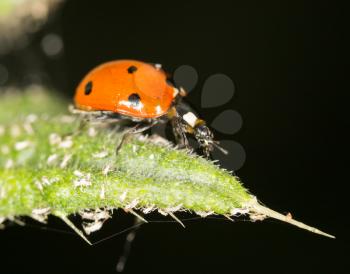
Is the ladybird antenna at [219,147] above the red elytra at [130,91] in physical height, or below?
below

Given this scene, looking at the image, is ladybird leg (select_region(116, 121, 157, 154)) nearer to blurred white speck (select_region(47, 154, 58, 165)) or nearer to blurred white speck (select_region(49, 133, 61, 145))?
blurred white speck (select_region(47, 154, 58, 165))

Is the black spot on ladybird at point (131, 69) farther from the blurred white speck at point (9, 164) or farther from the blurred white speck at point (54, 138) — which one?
the blurred white speck at point (9, 164)

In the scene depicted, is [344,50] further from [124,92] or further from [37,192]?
[37,192]

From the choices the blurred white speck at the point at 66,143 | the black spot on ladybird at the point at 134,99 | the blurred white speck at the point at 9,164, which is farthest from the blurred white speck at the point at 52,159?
the black spot on ladybird at the point at 134,99

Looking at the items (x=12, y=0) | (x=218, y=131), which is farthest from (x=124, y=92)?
(x=12, y=0)

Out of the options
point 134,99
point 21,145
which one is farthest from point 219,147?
point 21,145

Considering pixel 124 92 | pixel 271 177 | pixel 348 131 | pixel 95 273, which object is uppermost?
pixel 124 92
